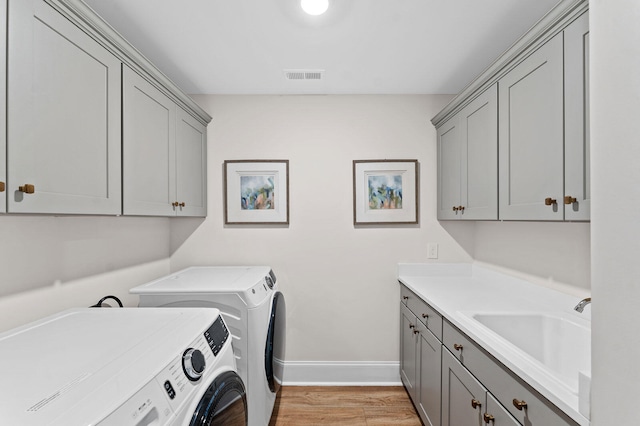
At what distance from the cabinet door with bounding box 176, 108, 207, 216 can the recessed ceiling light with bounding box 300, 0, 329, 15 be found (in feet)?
3.57

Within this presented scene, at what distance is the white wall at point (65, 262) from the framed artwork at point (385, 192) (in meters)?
1.63

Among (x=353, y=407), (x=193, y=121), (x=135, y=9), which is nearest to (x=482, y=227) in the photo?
(x=353, y=407)

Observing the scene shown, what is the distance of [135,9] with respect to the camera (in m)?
1.55

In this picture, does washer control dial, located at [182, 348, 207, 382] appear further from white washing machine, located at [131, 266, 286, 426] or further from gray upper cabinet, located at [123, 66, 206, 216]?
gray upper cabinet, located at [123, 66, 206, 216]

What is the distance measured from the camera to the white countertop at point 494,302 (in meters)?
0.93

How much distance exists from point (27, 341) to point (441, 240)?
253 centimetres

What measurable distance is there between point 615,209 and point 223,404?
3.80 feet

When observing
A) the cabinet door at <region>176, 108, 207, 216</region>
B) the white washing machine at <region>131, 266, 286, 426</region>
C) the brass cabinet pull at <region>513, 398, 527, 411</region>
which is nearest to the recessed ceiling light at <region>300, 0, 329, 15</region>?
the cabinet door at <region>176, 108, 207, 216</region>

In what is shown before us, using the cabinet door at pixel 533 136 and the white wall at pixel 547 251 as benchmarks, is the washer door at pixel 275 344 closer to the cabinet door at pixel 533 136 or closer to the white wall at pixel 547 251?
the cabinet door at pixel 533 136

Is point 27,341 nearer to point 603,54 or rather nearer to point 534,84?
point 603,54

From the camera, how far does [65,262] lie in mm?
1572

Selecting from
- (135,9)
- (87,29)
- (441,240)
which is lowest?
(441,240)

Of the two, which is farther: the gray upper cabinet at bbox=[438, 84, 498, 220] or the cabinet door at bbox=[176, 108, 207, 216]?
the cabinet door at bbox=[176, 108, 207, 216]

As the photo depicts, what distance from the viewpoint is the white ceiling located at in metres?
1.54
